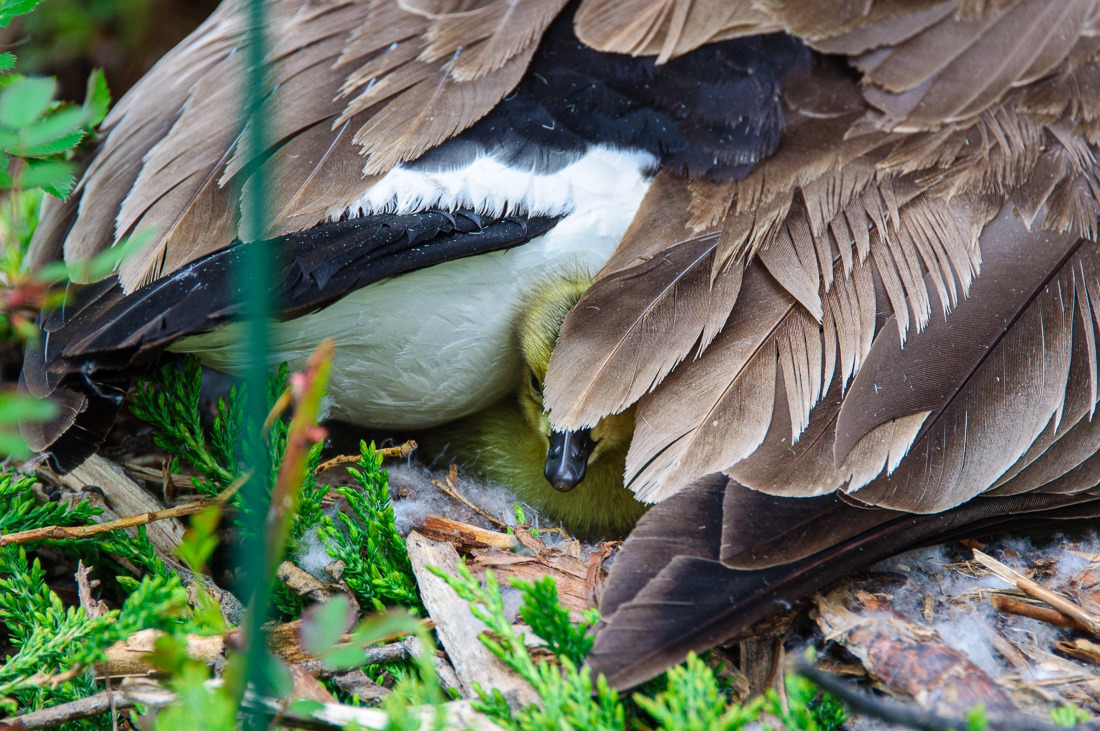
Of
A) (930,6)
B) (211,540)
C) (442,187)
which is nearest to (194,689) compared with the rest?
(211,540)

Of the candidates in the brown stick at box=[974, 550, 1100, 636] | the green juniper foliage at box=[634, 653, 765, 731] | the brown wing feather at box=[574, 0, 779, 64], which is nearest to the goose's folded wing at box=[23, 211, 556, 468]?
the brown wing feather at box=[574, 0, 779, 64]

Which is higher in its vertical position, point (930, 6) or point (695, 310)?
point (930, 6)

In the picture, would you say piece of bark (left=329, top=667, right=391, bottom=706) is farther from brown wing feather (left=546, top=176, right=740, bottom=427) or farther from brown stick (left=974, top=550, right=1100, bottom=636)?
brown stick (left=974, top=550, right=1100, bottom=636)

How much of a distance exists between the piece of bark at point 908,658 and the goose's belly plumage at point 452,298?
0.65 m

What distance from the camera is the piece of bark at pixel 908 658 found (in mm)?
1142

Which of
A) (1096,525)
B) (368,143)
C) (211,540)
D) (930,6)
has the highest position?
(930,6)

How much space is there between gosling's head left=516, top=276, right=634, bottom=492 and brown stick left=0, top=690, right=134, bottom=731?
0.70m

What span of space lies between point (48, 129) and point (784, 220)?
0.96m

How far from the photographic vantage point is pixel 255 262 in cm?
97

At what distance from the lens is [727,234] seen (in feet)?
4.70

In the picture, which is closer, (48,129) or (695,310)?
(48,129)

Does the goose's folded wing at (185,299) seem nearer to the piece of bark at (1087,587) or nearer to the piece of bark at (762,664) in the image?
the piece of bark at (762,664)

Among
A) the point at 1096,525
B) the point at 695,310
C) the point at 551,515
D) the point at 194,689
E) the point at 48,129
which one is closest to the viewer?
the point at 194,689

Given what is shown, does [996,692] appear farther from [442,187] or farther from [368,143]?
[368,143]
